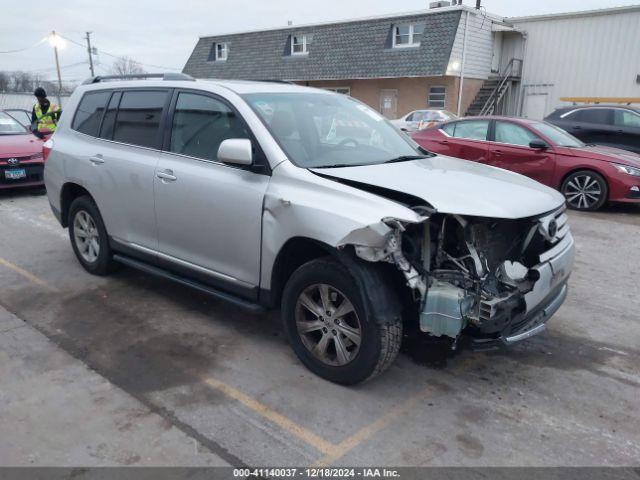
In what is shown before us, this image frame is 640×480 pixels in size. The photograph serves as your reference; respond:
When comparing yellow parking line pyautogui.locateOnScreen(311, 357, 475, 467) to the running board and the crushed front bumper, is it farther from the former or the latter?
the running board

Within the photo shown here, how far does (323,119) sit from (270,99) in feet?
1.47

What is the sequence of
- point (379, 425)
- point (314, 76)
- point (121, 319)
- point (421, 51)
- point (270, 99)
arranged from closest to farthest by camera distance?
point (379, 425) → point (270, 99) → point (121, 319) → point (421, 51) → point (314, 76)

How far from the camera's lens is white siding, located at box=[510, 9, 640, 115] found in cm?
1980

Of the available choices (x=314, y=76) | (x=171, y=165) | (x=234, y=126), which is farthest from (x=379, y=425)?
(x=314, y=76)

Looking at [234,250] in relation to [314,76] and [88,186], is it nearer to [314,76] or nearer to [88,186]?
[88,186]

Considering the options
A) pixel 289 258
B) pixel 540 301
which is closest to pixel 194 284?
pixel 289 258

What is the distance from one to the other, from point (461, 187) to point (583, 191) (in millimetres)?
6439

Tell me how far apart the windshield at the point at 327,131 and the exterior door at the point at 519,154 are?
16.7 ft

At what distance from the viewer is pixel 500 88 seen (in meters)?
22.8

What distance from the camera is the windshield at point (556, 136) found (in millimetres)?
8914

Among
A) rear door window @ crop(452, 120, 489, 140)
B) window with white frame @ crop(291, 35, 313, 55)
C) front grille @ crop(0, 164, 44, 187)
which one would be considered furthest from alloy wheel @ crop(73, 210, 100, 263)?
window with white frame @ crop(291, 35, 313, 55)

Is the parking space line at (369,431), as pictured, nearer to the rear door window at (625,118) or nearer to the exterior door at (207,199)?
the exterior door at (207,199)

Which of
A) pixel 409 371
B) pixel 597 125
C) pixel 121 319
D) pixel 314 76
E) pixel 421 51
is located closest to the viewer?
pixel 409 371

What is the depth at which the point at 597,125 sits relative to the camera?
37.5 ft
